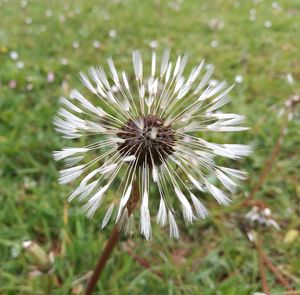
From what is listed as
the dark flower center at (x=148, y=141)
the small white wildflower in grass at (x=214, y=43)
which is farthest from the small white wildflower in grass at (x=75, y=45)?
the dark flower center at (x=148, y=141)

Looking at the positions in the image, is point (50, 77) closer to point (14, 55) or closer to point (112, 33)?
point (14, 55)

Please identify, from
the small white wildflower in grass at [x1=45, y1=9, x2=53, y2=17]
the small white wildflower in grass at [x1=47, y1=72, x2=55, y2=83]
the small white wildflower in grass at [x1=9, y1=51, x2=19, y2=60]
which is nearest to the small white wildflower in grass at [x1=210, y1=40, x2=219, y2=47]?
the small white wildflower in grass at [x1=47, y1=72, x2=55, y2=83]

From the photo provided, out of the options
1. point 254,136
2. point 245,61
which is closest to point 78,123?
point 254,136

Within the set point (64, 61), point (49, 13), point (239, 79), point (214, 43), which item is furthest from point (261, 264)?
point (49, 13)

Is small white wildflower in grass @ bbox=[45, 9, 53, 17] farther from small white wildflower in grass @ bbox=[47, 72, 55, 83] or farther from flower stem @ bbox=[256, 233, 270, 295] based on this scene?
flower stem @ bbox=[256, 233, 270, 295]

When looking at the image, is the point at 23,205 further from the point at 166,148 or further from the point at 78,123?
the point at 166,148

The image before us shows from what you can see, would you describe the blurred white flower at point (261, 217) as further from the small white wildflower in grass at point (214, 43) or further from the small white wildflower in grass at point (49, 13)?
the small white wildflower in grass at point (49, 13)
